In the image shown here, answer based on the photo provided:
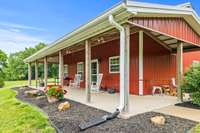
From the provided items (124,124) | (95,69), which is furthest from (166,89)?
(124,124)

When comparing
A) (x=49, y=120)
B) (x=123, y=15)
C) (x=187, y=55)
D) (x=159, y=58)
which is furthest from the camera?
(x=187, y=55)

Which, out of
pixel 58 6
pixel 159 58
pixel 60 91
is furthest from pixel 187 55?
pixel 58 6

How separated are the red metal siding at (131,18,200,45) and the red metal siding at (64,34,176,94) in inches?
94.8

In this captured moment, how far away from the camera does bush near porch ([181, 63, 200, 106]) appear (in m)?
6.25

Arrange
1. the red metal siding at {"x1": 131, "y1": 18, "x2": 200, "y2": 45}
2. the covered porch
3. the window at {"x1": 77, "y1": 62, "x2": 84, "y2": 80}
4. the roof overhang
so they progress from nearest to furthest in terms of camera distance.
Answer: the roof overhang, the covered porch, the red metal siding at {"x1": 131, "y1": 18, "x2": 200, "y2": 45}, the window at {"x1": 77, "y1": 62, "x2": 84, "y2": 80}

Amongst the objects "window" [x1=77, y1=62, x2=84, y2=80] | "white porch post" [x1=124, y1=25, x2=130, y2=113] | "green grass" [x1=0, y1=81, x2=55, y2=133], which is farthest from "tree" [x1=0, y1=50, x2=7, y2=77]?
"white porch post" [x1=124, y1=25, x2=130, y2=113]

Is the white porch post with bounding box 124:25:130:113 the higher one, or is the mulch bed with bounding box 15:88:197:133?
the white porch post with bounding box 124:25:130:113

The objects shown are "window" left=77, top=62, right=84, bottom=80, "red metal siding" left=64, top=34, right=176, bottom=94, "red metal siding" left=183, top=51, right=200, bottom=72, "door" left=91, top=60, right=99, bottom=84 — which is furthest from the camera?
"window" left=77, top=62, right=84, bottom=80

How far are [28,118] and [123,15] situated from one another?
4.55 meters

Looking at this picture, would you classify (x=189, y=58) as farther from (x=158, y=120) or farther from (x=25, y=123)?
(x=25, y=123)

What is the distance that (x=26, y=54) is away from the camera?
48.5 m

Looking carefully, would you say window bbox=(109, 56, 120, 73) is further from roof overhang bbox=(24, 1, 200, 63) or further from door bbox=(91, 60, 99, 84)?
roof overhang bbox=(24, 1, 200, 63)

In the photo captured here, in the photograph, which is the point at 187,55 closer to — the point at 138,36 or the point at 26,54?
the point at 138,36

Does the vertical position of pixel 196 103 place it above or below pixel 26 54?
below
